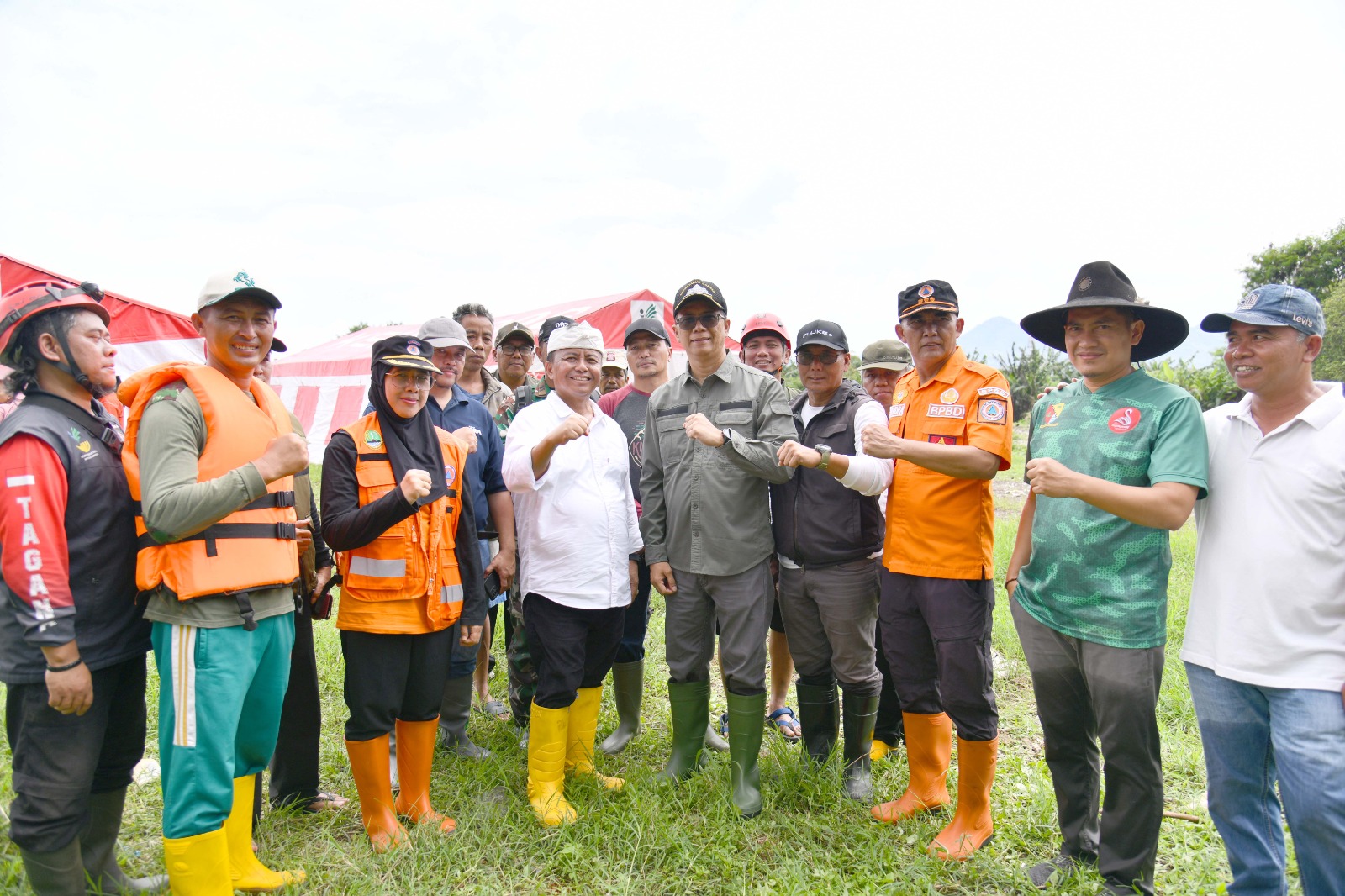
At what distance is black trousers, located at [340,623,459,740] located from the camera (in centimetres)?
302

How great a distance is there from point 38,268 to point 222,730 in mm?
5565

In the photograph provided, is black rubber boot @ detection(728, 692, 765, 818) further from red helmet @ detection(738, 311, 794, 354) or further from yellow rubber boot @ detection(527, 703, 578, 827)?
red helmet @ detection(738, 311, 794, 354)

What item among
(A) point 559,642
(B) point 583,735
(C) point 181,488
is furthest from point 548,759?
(C) point 181,488

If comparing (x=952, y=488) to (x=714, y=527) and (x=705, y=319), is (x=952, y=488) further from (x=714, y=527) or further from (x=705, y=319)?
(x=705, y=319)

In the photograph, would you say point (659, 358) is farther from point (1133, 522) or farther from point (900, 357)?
point (1133, 522)

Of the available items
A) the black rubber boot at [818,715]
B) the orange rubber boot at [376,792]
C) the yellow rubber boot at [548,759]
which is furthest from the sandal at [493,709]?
the black rubber boot at [818,715]

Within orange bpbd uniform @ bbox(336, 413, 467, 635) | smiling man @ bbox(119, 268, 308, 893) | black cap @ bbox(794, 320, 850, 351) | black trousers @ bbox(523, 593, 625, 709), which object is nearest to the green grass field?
black trousers @ bbox(523, 593, 625, 709)

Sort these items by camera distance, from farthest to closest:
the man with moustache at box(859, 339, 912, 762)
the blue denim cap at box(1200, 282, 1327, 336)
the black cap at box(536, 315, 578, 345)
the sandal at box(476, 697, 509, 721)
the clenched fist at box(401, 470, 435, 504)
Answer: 1. the sandal at box(476, 697, 509, 721)
2. the man with moustache at box(859, 339, 912, 762)
3. the black cap at box(536, 315, 578, 345)
4. the clenched fist at box(401, 470, 435, 504)
5. the blue denim cap at box(1200, 282, 1327, 336)

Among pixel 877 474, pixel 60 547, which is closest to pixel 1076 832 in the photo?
pixel 877 474

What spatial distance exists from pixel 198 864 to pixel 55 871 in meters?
0.45

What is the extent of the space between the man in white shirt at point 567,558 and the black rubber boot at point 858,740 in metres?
1.18

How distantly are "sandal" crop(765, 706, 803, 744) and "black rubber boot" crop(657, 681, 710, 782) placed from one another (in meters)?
0.69

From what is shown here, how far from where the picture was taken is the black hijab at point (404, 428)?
10.1 ft

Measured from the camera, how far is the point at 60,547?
2.34m
